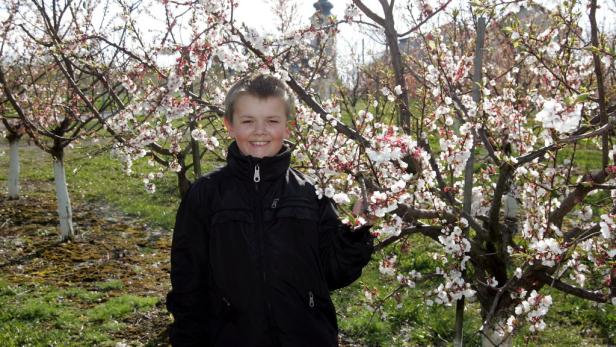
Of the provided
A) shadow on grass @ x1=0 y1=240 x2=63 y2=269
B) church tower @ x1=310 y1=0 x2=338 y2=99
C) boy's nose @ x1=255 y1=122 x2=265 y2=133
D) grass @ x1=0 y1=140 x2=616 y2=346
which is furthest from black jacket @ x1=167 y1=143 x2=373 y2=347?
shadow on grass @ x1=0 y1=240 x2=63 y2=269

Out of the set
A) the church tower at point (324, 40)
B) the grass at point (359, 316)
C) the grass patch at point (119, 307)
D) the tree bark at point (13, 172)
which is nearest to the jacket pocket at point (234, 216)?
the church tower at point (324, 40)

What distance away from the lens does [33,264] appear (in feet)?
24.4

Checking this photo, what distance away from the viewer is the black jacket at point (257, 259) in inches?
83.9

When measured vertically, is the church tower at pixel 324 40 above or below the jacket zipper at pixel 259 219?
above

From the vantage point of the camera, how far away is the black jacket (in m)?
2.13

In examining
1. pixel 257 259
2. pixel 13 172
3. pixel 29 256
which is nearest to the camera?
pixel 257 259

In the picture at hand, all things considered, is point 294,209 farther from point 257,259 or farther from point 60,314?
point 60,314

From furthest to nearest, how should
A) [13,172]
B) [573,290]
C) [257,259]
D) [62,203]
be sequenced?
[13,172] < [62,203] < [573,290] < [257,259]

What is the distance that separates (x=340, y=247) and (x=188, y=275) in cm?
66

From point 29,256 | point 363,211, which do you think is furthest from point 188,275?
point 29,256

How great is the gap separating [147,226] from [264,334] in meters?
7.91

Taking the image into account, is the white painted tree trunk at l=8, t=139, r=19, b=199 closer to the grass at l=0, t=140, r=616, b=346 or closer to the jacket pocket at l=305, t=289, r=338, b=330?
the grass at l=0, t=140, r=616, b=346

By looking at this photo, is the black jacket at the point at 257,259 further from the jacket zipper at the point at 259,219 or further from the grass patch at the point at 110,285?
the grass patch at the point at 110,285

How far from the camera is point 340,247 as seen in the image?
7.21 ft
